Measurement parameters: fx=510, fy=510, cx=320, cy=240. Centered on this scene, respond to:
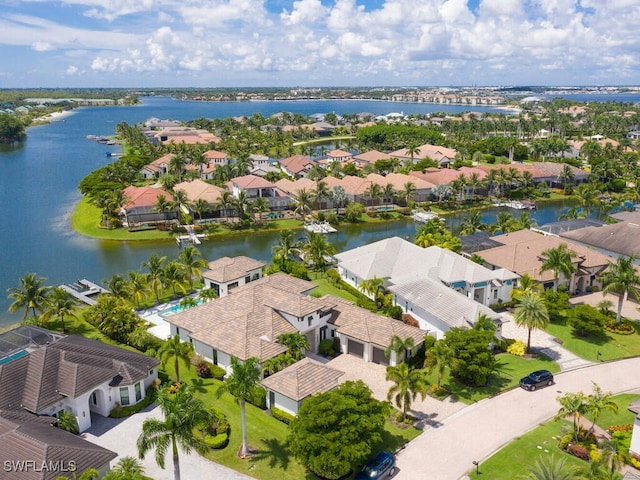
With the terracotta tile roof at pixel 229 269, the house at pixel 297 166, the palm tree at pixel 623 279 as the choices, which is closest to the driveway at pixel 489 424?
the palm tree at pixel 623 279

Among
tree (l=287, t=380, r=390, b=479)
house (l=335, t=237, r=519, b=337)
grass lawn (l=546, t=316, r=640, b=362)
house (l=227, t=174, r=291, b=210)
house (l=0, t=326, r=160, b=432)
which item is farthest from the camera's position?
house (l=227, t=174, r=291, b=210)

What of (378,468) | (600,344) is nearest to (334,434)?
(378,468)

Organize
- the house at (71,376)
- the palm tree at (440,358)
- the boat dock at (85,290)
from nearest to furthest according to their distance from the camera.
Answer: the house at (71,376) < the palm tree at (440,358) < the boat dock at (85,290)

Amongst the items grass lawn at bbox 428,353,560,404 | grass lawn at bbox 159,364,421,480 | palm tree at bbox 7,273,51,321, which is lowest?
grass lawn at bbox 428,353,560,404

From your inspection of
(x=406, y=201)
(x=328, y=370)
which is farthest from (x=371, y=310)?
(x=406, y=201)

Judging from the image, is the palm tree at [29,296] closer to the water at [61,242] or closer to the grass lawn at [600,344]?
the water at [61,242]

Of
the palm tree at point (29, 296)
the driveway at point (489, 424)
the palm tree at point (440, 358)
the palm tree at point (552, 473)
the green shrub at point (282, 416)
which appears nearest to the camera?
the palm tree at point (552, 473)

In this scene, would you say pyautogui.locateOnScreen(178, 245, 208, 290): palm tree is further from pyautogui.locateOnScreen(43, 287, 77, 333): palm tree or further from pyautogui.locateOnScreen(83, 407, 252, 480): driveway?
pyautogui.locateOnScreen(83, 407, 252, 480): driveway

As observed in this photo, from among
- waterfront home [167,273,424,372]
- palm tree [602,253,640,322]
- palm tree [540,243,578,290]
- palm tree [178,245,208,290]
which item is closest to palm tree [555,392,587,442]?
waterfront home [167,273,424,372]
